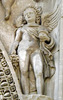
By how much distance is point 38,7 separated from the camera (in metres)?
8.09

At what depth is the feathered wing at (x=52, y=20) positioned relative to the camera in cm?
781

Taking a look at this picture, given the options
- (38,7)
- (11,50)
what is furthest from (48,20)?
(11,50)

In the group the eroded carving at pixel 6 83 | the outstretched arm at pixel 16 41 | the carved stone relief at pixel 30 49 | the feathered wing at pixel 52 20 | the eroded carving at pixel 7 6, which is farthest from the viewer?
the eroded carving at pixel 7 6

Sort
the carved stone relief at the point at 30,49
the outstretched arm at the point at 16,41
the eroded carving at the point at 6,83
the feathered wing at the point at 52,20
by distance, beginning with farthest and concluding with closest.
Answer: the feathered wing at the point at 52,20, the outstretched arm at the point at 16,41, the carved stone relief at the point at 30,49, the eroded carving at the point at 6,83

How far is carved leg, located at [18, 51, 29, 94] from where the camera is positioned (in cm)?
745

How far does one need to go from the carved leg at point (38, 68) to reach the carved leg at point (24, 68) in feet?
0.38

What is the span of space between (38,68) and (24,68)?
0.75 ft

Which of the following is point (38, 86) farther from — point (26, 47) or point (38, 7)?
point (38, 7)

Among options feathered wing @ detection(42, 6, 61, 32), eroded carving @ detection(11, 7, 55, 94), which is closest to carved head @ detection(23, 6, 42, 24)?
eroded carving @ detection(11, 7, 55, 94)

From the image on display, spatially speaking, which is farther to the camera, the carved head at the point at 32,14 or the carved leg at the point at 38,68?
the carved head at the point at 32,14

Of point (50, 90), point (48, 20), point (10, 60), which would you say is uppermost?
point (48, 20)

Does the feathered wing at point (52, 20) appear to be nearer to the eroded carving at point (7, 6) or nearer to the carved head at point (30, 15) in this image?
the carved head at point (30, 15)

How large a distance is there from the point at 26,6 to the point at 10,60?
1.10m


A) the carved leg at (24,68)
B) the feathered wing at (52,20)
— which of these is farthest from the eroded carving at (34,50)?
the feathered wing at (52,20)
